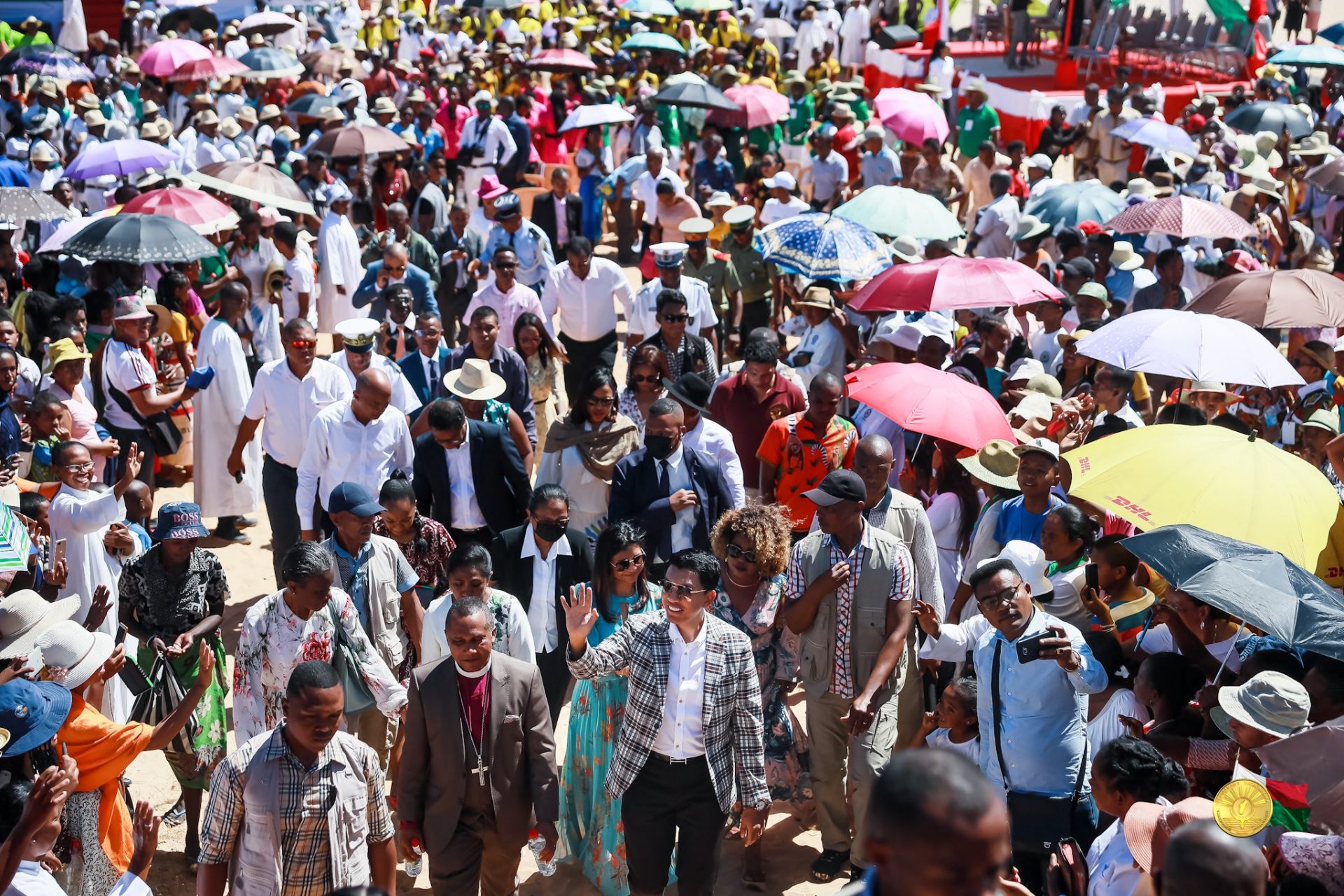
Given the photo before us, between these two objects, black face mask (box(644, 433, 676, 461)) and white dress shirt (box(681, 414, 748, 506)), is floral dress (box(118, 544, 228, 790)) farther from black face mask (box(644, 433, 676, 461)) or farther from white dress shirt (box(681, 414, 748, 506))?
white dress shirt (box(681, 414, 748, 506))

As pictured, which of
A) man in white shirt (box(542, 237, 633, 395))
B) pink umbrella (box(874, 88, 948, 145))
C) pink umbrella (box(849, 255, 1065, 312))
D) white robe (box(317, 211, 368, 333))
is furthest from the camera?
pink umbrella (box(874, 88, 948, 145))

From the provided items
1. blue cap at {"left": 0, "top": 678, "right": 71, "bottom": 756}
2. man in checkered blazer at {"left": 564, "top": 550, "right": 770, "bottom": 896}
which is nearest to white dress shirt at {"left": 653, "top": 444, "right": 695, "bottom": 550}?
man in checkered blazer at {"left": 564, "top": 550, "right": 770, "bottom": 896}

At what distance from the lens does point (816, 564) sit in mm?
5832

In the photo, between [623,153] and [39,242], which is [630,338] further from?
[623,153]

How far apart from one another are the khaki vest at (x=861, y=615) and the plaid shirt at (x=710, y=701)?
2.31 feet

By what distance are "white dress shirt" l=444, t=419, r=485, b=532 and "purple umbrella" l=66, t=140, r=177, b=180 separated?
7.27 m

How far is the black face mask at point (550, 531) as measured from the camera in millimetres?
6273

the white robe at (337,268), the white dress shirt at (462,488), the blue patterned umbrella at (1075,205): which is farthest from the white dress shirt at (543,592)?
the blue patterned umbrella at (1075,205)

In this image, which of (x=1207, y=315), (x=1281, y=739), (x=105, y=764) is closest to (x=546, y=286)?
(x=1207, y=315)

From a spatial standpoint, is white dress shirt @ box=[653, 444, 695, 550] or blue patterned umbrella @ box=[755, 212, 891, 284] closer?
white dress shirt @ box=[653, 444, 695, 550]

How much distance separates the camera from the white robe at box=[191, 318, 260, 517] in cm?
906

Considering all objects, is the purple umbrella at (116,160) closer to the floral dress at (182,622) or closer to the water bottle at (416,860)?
the floral dress at (182,622)

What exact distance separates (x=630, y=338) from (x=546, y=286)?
0.87 meters

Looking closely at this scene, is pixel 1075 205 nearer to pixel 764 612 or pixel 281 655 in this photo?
pixel 764 612
